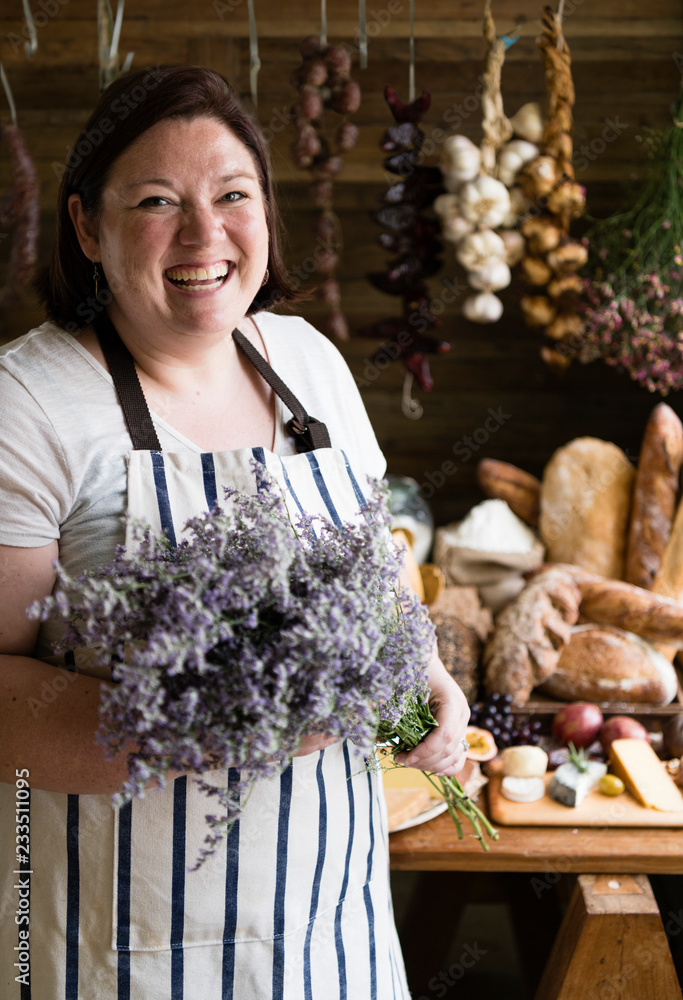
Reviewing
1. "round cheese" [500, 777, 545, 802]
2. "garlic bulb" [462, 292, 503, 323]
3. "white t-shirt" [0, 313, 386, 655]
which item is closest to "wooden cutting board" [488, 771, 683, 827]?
"round cheese" [500, 777, 545, 802]

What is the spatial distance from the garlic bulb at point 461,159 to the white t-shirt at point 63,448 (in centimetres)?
141

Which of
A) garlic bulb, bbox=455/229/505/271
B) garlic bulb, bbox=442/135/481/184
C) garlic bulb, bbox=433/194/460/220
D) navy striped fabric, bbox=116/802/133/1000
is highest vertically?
garlic bulb, bbox=442/135/481/184

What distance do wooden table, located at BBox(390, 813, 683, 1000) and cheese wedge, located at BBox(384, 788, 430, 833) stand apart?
37mm

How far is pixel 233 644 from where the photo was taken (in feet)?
2.50

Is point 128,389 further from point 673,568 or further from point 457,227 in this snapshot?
point 673,568

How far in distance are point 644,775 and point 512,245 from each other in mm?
1342

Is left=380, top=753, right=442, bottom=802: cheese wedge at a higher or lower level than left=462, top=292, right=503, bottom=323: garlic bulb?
lower

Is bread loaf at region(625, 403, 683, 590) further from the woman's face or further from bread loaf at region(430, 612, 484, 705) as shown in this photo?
the woman's face

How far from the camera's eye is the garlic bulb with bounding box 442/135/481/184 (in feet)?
7.20

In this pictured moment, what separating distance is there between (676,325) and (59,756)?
70.6 inches

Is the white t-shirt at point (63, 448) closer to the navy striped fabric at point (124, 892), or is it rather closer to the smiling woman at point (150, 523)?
the smiling woman at point (150, 523)

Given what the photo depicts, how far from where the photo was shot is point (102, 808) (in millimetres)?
1050

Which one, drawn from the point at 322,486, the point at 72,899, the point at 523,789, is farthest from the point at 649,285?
the point at 72,899

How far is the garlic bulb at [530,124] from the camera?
2232 millimetres
